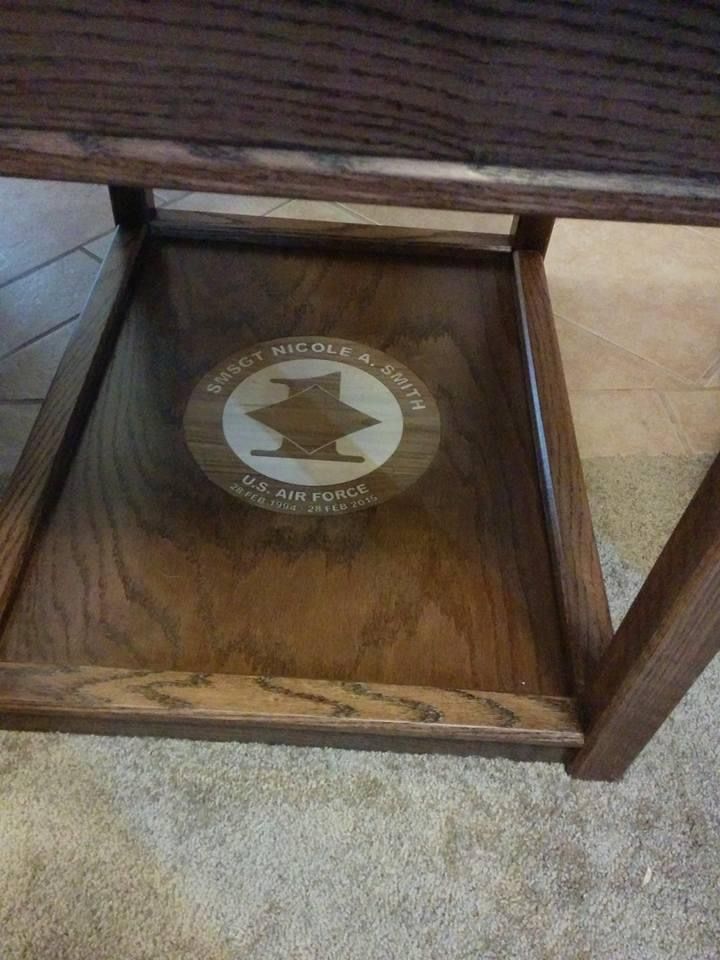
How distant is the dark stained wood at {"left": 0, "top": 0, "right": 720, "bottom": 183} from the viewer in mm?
279

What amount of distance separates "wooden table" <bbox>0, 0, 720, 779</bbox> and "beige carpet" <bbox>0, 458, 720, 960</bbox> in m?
0.03

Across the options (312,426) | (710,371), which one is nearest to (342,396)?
(312,426)

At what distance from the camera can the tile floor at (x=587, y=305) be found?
3.12 feet

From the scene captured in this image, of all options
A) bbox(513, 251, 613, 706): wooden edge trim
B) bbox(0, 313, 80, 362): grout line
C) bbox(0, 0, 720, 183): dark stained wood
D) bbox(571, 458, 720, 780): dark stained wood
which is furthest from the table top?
bbox(0, 313, 80, 362): grout line

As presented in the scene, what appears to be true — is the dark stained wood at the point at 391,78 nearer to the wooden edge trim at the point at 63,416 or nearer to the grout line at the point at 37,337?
the wooden edge trim at the point at 63,416

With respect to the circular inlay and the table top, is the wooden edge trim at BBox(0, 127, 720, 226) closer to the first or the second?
the table top

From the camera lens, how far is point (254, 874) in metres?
0.60

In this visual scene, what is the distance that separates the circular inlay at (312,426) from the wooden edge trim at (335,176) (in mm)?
412

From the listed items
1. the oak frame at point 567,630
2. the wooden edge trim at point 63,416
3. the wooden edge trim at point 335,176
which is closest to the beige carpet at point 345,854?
the oak frame at point 567,630

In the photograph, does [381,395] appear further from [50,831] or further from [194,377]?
[50,831]

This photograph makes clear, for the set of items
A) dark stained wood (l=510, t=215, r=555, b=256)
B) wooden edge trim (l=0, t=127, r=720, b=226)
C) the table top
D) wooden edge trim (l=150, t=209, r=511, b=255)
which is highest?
the table top

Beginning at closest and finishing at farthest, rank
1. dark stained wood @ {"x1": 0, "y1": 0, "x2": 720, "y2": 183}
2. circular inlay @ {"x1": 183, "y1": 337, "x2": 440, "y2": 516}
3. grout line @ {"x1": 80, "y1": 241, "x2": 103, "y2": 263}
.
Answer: dark stained wood @ {"x1": 0, "y1": 0, "x2": 720, "y2": 183}, circular inlay @ {"x1": 183, "y1": 337, "x2": 440, "y2": 516}, grout line @ {"x1": 80, "y1": 241, "x2": 103, "y2": 263}

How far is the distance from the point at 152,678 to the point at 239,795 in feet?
0.39

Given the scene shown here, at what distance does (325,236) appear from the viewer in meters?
0.95
